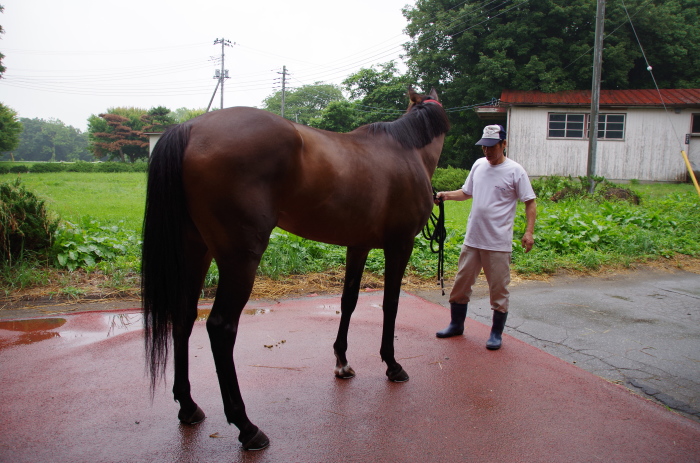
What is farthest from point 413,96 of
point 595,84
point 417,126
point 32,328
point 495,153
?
point 595,84

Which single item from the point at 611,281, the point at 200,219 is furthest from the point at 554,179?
the point at 200,219

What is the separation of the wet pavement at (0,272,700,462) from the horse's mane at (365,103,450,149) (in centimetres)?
168

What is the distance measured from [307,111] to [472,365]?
57.7 meters

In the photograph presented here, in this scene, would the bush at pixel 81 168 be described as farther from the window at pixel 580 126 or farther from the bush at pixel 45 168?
the window at pixel 580 126

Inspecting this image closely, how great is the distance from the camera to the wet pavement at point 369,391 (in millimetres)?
2395

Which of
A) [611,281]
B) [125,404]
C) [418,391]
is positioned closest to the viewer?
[125,404]

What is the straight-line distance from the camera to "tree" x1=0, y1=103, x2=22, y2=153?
106 ft

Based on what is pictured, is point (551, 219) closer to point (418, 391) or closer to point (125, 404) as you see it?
point (418, 391)

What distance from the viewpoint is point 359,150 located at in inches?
115

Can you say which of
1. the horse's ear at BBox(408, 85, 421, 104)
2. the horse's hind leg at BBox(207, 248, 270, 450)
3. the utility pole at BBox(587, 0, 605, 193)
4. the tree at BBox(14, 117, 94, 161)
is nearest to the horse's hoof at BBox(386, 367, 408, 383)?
the horse's hind leg at BBox(207, 248, 270, 450)

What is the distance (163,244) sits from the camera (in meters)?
2.42

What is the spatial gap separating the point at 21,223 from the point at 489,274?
16.2 feet

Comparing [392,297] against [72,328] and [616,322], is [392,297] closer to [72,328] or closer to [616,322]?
[616,322]

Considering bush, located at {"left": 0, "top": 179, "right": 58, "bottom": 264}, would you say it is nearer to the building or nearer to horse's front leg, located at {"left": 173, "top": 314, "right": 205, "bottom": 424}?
horse's front leg, located at {"left": 173, "top": 314, "right": 205, "bottom": 424}
